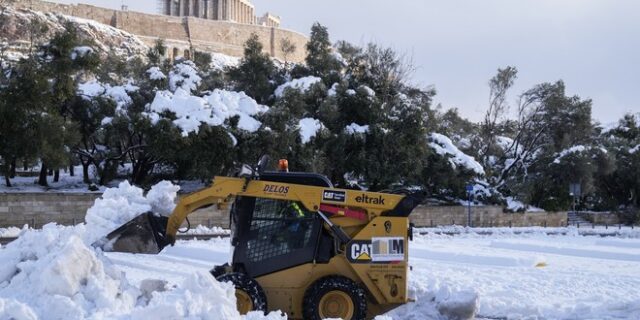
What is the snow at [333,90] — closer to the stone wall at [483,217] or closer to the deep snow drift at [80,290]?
the stone wall at [483,217]

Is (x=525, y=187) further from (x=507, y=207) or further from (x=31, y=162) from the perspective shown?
(x=31, y=162)

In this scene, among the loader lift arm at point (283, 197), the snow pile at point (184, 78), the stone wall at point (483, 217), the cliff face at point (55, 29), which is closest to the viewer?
the loader lift arm at point (283, 197)

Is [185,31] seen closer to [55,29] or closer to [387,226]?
[55,29]

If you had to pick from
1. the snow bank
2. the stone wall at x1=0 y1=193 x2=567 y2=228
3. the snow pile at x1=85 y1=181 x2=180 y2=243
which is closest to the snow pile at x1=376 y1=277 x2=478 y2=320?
the snow bank

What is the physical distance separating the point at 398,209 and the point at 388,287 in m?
1.04

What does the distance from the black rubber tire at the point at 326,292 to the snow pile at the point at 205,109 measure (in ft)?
74.4

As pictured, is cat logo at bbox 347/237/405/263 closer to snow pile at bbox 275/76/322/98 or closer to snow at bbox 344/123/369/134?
snow pile at bbox 275/76/322/98

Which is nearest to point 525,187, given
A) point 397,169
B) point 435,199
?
point 435,199

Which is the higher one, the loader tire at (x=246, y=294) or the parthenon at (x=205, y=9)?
the parthenon at (x=205, y=9)

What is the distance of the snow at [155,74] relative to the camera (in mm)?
37469

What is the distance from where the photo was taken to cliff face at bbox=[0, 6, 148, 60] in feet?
207

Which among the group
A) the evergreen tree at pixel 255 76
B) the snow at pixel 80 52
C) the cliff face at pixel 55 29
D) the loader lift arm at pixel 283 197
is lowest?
the loader lift arm at pixel 283 197

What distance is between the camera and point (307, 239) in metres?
8.84

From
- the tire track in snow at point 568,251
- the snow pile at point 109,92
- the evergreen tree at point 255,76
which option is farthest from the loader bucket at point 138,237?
the evergreen tree at point 255,76
